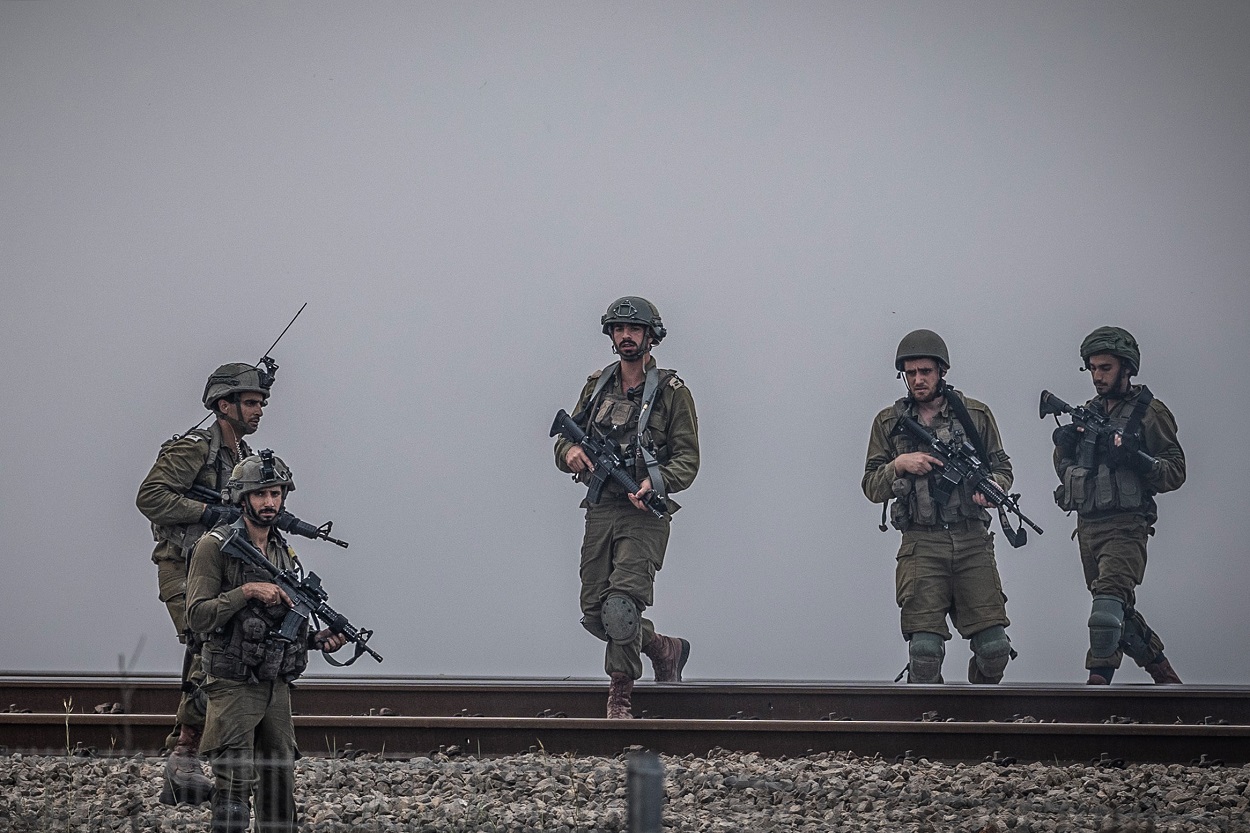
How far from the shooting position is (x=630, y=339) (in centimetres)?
814

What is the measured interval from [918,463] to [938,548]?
1.65 feet

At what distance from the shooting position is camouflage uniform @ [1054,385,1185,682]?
9.05 meters

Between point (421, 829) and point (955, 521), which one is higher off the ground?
point (955, 521)

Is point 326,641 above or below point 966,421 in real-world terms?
below

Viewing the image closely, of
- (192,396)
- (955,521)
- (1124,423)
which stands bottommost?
(955,521)

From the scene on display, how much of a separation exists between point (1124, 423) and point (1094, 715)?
7.22 feet

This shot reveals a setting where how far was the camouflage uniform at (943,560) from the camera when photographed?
8.14 m

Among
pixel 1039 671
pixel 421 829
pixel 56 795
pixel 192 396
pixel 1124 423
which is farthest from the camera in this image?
pixel 192 396

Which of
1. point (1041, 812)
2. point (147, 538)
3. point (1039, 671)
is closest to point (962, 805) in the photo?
→ point (1041, 812)

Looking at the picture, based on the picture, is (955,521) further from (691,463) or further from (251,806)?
(251,806)

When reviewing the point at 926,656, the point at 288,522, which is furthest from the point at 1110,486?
the point at 288,522

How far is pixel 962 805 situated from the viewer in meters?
5.50

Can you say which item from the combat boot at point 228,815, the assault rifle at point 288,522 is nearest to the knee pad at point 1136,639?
the assault rifle at point 288,522

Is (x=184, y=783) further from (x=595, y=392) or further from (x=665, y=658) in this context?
(x=665, y=658)
